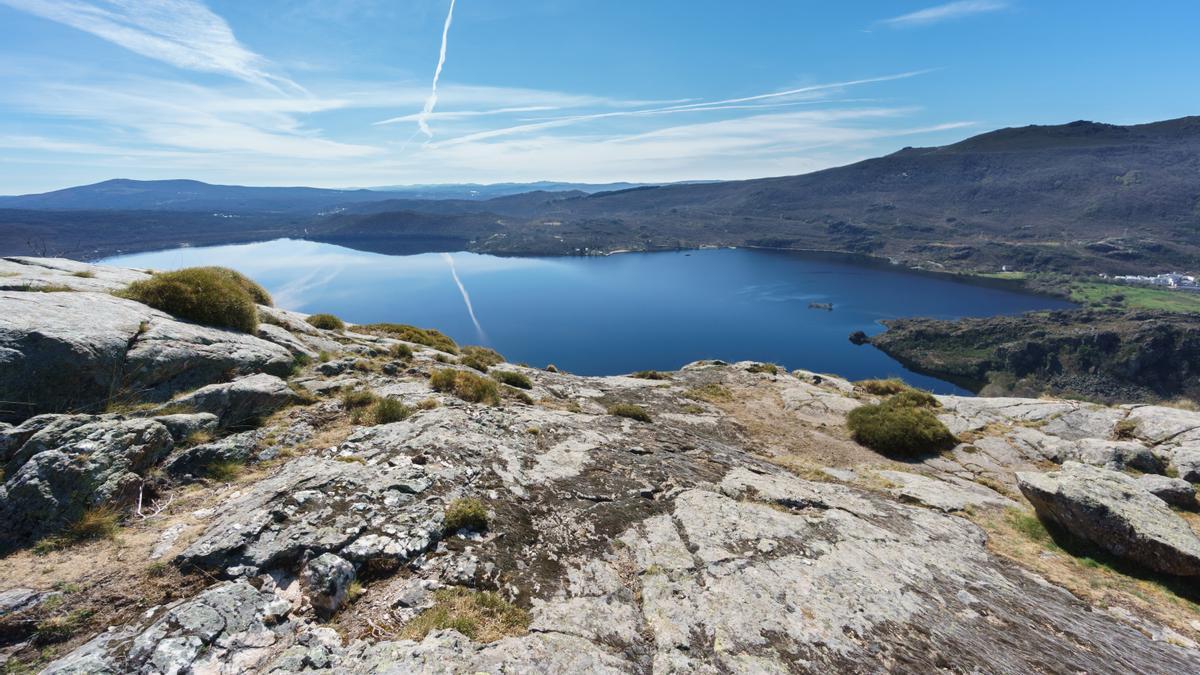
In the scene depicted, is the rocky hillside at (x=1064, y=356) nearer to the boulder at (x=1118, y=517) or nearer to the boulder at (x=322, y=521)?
the boulder at (x=1118, y=517)

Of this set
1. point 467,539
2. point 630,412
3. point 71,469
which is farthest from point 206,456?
point 630,412

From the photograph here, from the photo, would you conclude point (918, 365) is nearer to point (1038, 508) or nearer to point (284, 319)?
point (1038, 508)

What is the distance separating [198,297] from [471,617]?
50.4 ft

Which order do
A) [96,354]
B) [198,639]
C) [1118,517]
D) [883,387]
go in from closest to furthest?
1. [198,639]
2. [96,354]
3. [1118,517]
4. [883,387]

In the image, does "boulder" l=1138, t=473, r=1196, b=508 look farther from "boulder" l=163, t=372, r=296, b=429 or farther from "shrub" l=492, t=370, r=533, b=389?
"boulder" l=163, t=372, r=296, b=429

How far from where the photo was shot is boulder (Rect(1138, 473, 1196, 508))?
14773 millimetres

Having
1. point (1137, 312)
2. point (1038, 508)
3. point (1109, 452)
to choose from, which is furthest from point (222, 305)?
point (1137, 312)

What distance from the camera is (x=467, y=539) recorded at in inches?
340

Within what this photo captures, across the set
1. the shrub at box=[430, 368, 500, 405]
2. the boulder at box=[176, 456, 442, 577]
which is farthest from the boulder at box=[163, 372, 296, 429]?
the shrub at box=[430, 368, 500, 405]

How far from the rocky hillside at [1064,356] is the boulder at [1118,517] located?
130889mm

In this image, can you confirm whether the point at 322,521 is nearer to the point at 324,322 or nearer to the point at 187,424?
the point at 187,424

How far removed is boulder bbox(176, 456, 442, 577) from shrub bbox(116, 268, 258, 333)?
9.20 metres

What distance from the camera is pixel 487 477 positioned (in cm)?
1078

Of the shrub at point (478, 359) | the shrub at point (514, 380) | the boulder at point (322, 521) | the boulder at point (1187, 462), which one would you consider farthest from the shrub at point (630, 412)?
the boulder at point (1187, 462)
